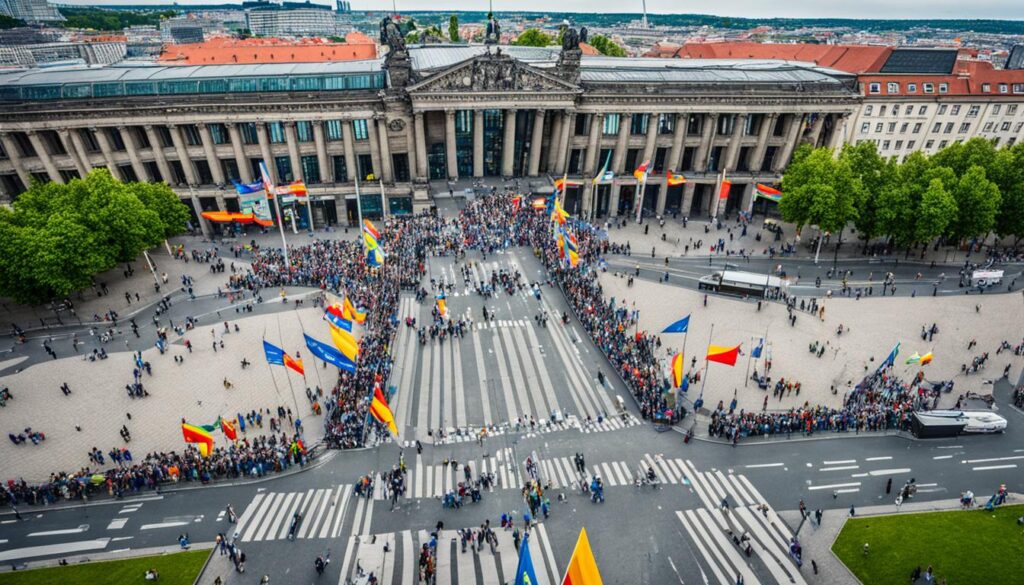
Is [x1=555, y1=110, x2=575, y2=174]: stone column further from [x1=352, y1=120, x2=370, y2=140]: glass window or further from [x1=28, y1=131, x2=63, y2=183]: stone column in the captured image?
[x1=28, y1=131, x2=63, y2=183]: stone column

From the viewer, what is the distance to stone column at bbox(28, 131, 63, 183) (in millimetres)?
69438

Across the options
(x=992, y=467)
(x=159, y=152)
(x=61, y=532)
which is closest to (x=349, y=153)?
(x=159, y=152)

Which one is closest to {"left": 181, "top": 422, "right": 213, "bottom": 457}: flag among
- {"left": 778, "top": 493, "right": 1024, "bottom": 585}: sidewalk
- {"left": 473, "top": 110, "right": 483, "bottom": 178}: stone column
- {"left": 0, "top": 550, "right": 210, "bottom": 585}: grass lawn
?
{"left": 0, "top": 550, "right": 210, "bottom": 585}: grass lawn

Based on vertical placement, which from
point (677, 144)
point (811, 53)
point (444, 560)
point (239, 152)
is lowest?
point (444, 560)

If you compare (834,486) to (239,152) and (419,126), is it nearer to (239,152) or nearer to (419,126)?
(419,126)

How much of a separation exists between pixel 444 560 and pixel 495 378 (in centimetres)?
1734

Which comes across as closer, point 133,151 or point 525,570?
point 525,570

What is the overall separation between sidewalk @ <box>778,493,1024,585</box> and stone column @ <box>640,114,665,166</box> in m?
58.2

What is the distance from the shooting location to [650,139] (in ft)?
270

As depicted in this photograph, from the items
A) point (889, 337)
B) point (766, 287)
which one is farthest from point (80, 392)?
point (889, 337)

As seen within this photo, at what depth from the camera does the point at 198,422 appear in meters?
41.4

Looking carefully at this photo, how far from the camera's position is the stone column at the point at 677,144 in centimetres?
8138

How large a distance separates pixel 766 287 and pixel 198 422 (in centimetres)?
5403

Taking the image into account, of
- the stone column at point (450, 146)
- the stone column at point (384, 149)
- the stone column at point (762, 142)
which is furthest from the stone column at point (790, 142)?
the stone column at point (384, 149)
